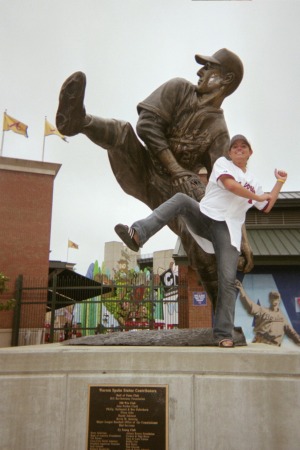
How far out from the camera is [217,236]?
3555mm

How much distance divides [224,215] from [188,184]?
91 centimetres

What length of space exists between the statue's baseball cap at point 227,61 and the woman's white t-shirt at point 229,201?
167 centimetres

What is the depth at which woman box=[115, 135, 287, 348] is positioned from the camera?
3.40 m

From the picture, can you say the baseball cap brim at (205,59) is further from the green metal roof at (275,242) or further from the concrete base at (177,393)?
the green metal roof at (275,242)

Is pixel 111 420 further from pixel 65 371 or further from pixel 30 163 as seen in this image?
pixel 30 163

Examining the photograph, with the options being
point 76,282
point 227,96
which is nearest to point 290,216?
point 76,282

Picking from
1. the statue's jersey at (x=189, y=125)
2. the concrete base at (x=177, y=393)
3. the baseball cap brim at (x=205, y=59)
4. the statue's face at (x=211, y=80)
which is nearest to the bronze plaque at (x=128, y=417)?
the concrete base at (x=177, y=393)

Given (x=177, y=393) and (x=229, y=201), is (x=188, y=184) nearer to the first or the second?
(x=229, y=201)

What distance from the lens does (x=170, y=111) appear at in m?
4.60

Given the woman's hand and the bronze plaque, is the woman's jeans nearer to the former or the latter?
the woman's hand

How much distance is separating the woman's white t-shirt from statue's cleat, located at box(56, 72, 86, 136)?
1388 millimetres

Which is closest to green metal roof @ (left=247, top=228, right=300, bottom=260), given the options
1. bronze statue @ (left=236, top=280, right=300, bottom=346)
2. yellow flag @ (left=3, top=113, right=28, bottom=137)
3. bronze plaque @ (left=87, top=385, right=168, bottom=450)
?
bronze statue @ (left=236, top=280, right=300, bottom=346)

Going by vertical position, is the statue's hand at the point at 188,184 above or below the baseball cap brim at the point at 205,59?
below

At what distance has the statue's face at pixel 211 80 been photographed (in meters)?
4.77
